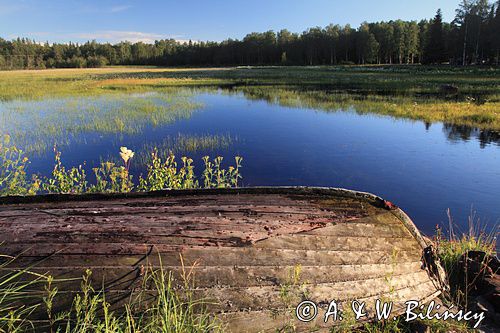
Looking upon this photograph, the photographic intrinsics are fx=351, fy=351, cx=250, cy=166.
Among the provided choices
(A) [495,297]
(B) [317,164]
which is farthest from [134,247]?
(B) [317,164]

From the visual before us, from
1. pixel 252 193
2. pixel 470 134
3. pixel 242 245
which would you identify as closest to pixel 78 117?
pixel 252 193

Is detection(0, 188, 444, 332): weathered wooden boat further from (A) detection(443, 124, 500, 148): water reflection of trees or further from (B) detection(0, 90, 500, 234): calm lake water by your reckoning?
(A) detection(443, 124, 500, 148): water reflection of trees

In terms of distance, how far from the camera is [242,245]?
3465 millimetres

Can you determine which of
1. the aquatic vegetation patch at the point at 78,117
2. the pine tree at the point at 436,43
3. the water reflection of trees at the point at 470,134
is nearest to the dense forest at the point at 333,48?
the pine tree at the point at 436,43

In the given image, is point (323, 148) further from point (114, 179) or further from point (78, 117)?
point (78, 117)

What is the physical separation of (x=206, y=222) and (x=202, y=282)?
2.36ft

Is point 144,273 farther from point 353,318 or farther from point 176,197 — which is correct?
point 353,318

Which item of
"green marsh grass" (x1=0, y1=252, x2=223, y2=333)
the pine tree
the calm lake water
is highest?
the pine tree

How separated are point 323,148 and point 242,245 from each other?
1265 cm

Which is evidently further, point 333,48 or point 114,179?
point 333,48

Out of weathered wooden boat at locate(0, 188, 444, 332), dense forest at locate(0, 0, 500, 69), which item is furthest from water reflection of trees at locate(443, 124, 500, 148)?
dense forest at locate(0, 0, 500, 69)

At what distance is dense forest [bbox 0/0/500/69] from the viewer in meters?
65.1

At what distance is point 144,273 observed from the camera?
10.3 feet

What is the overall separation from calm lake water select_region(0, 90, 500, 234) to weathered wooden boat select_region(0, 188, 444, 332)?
468 centimetres
